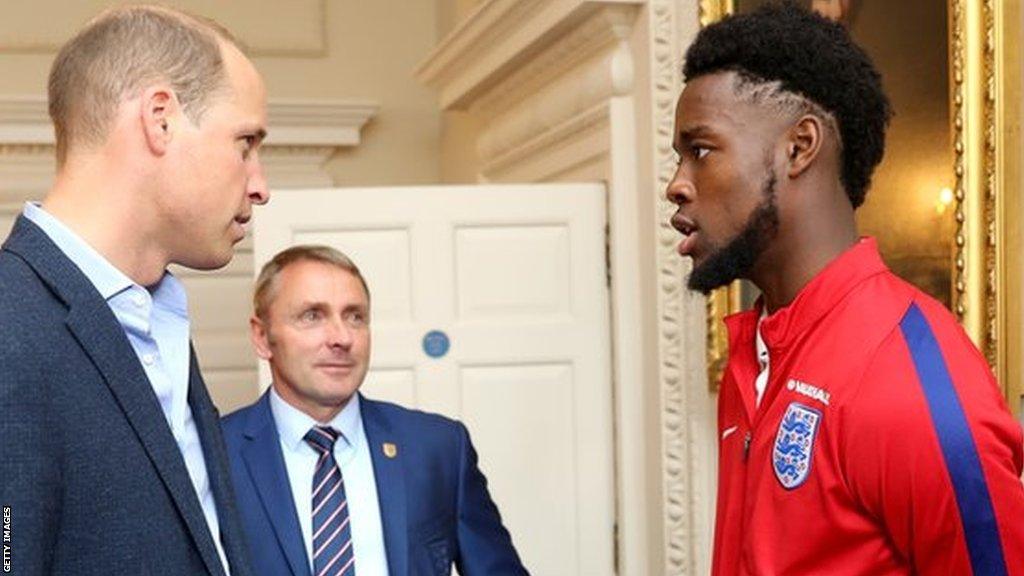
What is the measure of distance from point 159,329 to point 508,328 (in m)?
2.39

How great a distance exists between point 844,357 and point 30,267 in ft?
3.36

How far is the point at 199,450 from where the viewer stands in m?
1.69

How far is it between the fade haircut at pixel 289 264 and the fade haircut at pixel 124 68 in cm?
152

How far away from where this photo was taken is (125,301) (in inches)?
60.1

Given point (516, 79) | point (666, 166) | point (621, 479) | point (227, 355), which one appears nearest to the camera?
point (666, 166)

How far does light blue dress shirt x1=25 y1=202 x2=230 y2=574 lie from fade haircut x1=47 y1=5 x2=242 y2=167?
113mm

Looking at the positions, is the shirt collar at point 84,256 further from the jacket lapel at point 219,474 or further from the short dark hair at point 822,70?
the short dark hair at point 822,70

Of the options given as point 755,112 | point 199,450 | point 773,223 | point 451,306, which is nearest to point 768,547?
point 773,223

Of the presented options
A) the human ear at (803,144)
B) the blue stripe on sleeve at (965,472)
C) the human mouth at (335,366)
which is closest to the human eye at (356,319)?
the human mouth at (335,366)

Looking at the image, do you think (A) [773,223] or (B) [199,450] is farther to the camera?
(A) [773,223]

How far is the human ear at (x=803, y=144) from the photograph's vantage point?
6.18ft

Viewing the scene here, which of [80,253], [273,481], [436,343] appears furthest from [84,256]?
[436,343]

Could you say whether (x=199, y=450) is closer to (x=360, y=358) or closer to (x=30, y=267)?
(x=30, y=267)

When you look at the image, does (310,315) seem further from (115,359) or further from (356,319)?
(115,359)
